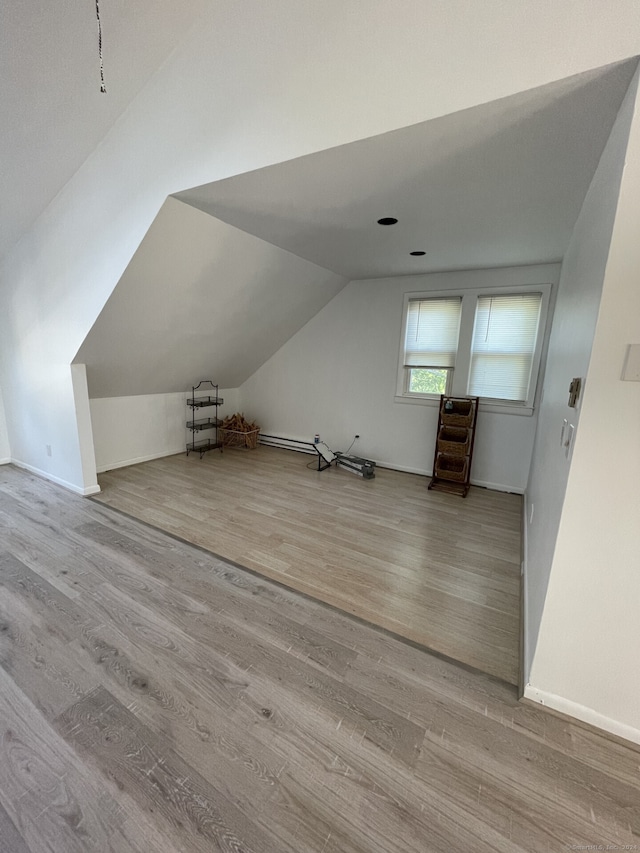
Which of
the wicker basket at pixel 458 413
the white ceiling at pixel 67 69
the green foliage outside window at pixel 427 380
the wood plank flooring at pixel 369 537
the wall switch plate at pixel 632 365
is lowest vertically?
the wood plank flooring at pixel 369 537

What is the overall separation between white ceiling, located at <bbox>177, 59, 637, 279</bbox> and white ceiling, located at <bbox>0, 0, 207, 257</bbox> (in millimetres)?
721

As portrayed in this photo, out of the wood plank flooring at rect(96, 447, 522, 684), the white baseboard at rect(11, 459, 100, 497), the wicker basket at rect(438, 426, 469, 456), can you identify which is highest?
the wicker basket at rect(438, 426, 469, 456)

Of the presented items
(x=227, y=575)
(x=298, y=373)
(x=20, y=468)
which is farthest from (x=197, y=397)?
(x=227, y=575)

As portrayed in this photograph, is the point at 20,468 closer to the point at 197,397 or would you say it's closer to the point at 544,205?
the point at 197,397

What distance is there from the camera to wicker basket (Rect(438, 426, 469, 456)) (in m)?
3.60

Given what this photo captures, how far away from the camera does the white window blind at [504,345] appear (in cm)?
347

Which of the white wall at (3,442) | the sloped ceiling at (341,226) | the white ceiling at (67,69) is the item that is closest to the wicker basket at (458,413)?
the sloped ceiling at (341,226)

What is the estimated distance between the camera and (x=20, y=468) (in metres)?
4.03

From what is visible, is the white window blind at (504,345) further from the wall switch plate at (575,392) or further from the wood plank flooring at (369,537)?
the wall switch plate at (575,392)

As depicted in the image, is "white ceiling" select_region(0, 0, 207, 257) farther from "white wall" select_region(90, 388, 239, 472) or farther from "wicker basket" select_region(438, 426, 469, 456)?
"wicker basket" select_region(438, 426, 469, 456)

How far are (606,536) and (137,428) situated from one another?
4566 millimetres

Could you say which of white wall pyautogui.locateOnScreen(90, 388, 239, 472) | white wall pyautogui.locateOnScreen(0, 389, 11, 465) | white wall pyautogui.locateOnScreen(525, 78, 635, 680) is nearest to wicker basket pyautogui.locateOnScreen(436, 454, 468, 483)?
white wall pyautogui.locateOnScreen(525, 78, 635, 680)

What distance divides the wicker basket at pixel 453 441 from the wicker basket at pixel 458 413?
6 centimetres

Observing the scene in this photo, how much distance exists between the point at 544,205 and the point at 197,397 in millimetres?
4459
